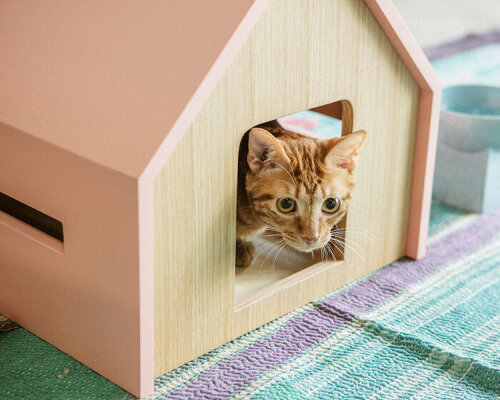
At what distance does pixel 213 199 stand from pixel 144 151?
6.4 inches

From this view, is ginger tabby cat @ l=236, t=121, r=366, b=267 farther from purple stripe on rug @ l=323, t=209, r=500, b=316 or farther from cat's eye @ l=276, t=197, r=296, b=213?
purple stripe on rug @ l=323, t=209, r=500, b=316

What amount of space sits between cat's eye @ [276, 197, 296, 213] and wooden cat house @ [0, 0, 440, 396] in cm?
11

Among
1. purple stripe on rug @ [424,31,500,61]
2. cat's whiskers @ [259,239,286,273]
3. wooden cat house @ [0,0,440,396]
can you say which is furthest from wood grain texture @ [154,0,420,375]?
purple stripe on rug @ [424,31,500,61]

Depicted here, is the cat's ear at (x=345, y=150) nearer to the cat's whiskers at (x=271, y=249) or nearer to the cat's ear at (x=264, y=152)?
the cat's ear at (x=264, y=152)

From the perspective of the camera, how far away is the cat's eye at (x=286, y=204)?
1141 millimetres

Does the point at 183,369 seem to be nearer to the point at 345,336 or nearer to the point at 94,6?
the point at 345,336

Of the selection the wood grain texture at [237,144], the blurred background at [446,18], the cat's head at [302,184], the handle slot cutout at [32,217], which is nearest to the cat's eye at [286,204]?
the cat's head at [302,184]

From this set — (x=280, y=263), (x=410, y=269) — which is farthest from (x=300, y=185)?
(x=410, y=269)

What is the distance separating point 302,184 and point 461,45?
62.7 inches

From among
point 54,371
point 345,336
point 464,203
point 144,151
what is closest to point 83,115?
point 144,151

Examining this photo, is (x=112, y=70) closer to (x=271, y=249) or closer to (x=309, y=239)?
(x=309, y=239)

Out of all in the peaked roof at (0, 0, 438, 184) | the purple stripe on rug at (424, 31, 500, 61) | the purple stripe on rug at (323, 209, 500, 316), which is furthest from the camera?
the purple stripe on rug at (424, 31, 500, 61)

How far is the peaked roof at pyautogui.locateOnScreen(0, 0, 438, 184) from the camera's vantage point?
36.4 inches

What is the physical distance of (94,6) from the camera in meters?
1.10
